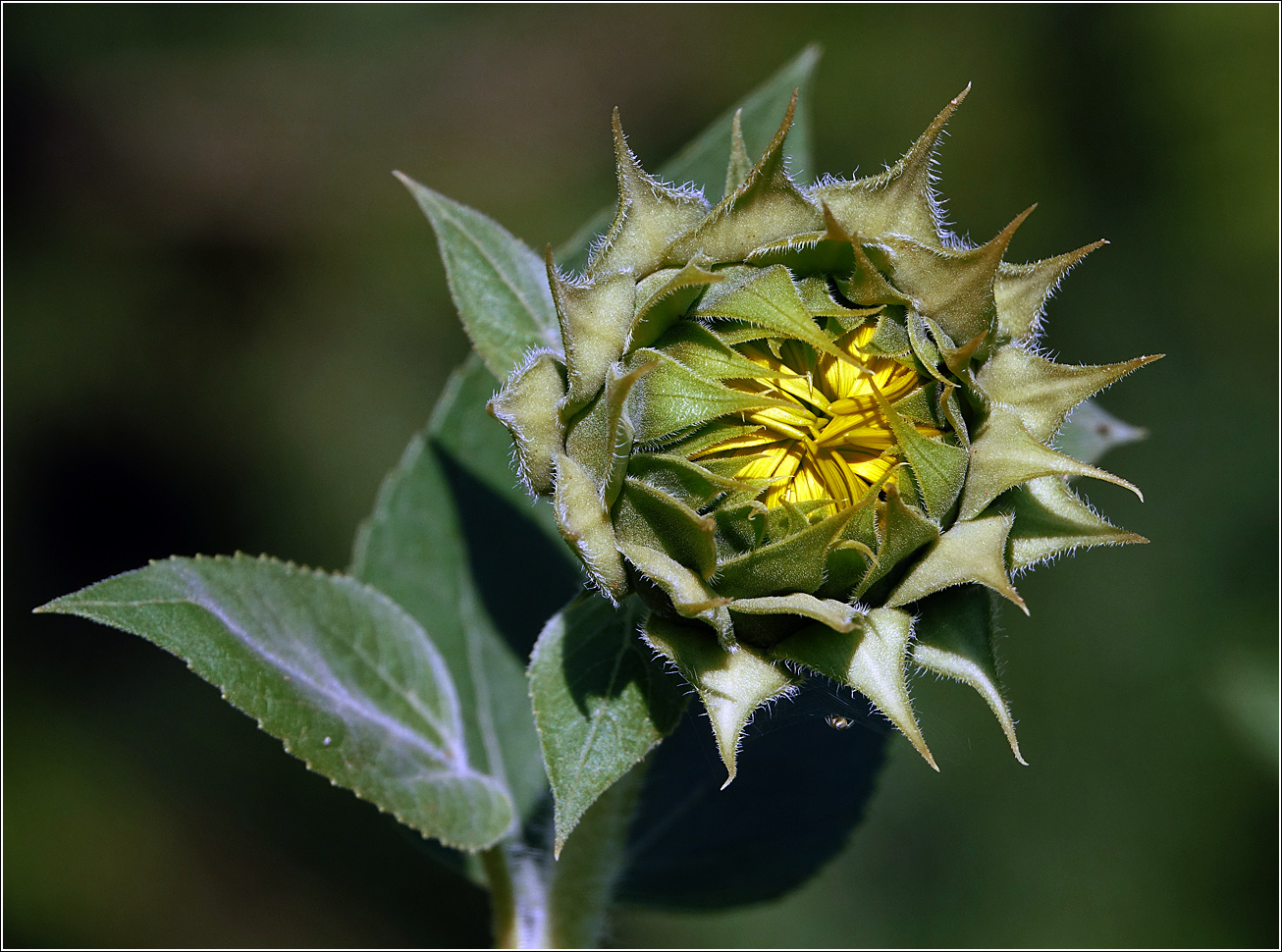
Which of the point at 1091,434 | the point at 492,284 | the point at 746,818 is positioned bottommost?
the point at 746,818

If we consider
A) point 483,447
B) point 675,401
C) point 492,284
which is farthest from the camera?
point 483,447

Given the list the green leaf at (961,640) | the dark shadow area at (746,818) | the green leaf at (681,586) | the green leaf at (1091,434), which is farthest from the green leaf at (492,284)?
the green leaf at (1091,434)

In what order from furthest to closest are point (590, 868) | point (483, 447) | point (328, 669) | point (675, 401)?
point (483, 447) → point (590, 868) → point (328, 669) → point (675, 401)

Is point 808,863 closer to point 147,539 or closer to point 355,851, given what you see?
point 355,851

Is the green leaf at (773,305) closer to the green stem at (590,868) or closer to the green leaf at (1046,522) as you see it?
the green leaf at (1046,522)

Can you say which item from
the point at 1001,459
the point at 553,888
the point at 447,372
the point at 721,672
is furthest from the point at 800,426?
the point at 447,372

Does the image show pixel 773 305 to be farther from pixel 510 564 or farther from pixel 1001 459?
pixel 510 564

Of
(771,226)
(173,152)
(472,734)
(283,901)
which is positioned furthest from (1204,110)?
(283,901)

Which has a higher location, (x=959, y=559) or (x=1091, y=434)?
(x=959, y=559)
